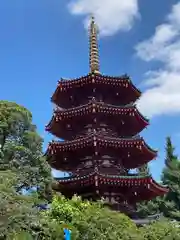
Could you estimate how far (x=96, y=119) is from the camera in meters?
27.4

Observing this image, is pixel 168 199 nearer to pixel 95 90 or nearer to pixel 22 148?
pixel 95 90

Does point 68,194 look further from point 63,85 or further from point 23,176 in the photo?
point 63,85

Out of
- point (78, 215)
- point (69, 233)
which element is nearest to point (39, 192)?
point (78, 215)

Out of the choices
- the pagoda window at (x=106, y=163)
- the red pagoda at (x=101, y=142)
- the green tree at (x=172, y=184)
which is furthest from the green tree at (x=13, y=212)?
the green tree at (x=172, y=184)

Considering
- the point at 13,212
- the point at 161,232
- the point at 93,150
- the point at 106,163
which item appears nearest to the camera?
the point at 13,212

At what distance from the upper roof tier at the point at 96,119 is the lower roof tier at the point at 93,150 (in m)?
1.70

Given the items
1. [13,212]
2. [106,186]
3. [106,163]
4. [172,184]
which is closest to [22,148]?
[106,186]

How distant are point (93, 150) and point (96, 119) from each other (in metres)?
2.21

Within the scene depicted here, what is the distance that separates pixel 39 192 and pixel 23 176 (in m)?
1.52

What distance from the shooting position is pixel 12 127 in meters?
23.3

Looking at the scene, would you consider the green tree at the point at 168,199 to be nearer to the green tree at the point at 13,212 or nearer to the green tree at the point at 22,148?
the green tree at the point at 22,148

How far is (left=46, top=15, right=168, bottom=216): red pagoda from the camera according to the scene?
25047 mm

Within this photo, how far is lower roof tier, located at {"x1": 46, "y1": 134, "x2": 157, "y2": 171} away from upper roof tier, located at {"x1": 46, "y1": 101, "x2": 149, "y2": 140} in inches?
67.1

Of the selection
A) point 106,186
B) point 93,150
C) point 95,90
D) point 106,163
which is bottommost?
point 106,186
